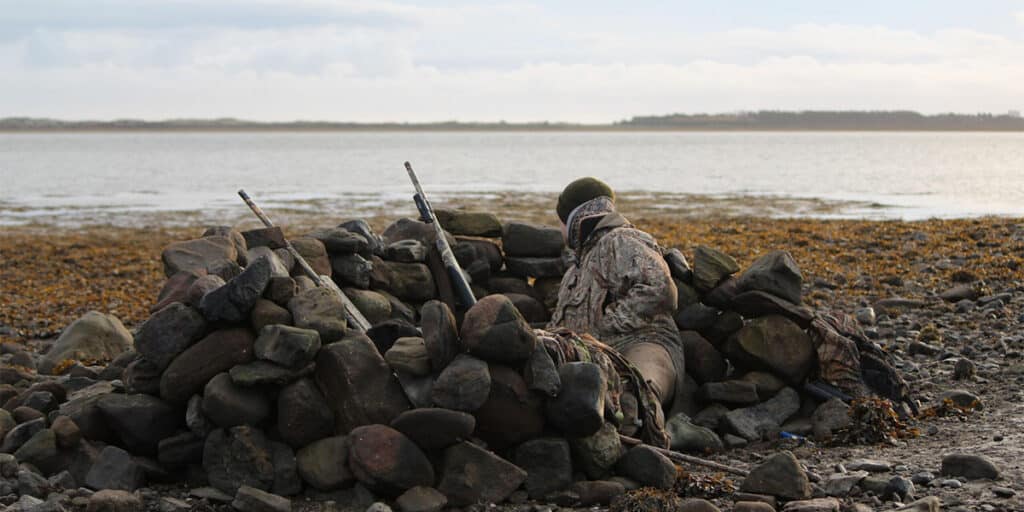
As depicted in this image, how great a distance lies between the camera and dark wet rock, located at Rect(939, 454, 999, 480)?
6836mm

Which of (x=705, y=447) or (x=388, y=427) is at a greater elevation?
(x=388, y=427)

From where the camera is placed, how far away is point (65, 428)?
749cm

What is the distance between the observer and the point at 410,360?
7320 millimetres

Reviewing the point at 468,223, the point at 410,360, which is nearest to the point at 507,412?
the point at 410,360

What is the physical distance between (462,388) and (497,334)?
1.45 ft

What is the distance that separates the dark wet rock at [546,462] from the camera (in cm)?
709

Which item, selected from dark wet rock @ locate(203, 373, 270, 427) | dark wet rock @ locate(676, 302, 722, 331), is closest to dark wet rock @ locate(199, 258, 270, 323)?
dark wet rock @ locate(203, 373, 270, 427)

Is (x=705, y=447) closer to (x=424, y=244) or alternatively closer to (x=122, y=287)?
(x=424, y=244)

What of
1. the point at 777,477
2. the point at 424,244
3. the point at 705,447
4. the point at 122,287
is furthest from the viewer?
the point at 122,287

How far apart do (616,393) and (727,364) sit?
2524 millimetres

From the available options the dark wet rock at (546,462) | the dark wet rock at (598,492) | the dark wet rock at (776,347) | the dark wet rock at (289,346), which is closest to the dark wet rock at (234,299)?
the dark wet rock at (289,346)

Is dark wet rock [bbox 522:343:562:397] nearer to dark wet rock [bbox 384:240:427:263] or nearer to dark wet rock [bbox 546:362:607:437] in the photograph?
dark wet rock [bbox 546:362:607:437]

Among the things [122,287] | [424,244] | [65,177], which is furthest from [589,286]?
[65,177]

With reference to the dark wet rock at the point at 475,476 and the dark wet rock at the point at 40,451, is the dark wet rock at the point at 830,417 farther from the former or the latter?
the dark wet rock at the point at 40,451
